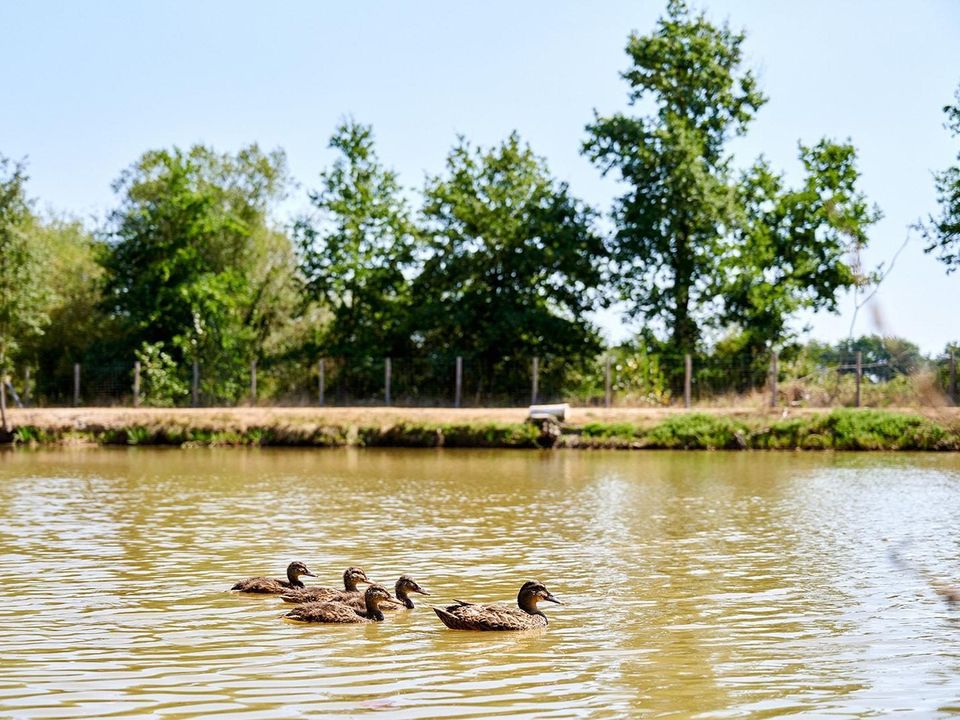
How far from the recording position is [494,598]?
1264cm

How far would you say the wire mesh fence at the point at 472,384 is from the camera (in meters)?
43.1

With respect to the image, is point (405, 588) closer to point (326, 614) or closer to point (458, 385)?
point (326, 614)

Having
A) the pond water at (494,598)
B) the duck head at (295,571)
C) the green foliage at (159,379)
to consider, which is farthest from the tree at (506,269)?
the duck head at (295,571)

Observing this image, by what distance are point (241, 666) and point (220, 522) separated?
9587 mm

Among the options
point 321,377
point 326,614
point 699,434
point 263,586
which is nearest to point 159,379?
point 321,377

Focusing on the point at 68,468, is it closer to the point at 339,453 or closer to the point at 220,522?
the point at 339,453

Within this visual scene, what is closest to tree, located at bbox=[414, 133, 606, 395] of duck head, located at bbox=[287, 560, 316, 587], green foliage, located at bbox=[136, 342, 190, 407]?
green foliage, located at bbox=[136, 342, 190, 407]

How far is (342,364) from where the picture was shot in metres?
50.3

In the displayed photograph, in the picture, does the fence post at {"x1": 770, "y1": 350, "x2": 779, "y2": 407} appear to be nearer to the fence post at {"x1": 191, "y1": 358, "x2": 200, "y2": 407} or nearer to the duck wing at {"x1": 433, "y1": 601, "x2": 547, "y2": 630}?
the fence post at {"x1": 191, "y1": 358, "x2": 200, "y2": 407}

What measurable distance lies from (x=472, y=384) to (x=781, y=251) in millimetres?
12260

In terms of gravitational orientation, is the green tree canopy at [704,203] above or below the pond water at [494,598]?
above

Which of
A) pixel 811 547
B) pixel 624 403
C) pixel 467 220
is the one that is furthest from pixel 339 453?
pixel 811 547

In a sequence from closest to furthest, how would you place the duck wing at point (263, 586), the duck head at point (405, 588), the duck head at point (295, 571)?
the duck head at point (405, 588)
the duck wing at point (263, 586)
the duck head at point (295, 571)

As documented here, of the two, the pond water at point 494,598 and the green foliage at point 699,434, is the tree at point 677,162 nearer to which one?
the green foliage at point 699,434
